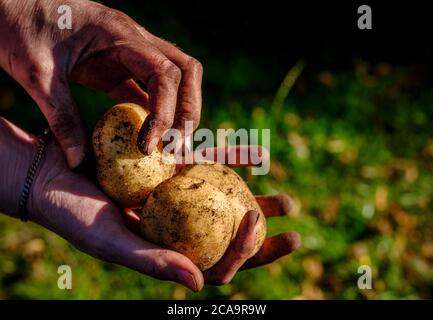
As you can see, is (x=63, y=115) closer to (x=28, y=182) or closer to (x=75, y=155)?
(x=75, y=155)

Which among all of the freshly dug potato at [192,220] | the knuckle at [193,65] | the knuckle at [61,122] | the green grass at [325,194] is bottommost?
the green grass at [325,194]

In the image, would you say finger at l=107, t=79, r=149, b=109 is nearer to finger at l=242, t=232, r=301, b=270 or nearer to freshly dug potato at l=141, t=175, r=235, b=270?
freshly dug potato at l=141, t=175, r=235, b=270

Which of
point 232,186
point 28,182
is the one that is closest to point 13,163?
point 28,182

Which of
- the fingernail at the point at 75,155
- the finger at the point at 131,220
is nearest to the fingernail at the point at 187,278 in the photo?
the finger at the point at 131,220

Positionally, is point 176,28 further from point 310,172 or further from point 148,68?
point 148,68

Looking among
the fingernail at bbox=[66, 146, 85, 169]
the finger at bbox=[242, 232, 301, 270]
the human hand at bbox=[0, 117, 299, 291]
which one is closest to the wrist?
the human hand at bbox=[0, 117, 299, 291]

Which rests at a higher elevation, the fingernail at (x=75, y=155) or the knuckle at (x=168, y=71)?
the knuckle at (x=168, y=71)

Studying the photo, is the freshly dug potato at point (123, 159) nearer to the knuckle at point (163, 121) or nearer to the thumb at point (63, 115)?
the thumb at point (63, 115)
